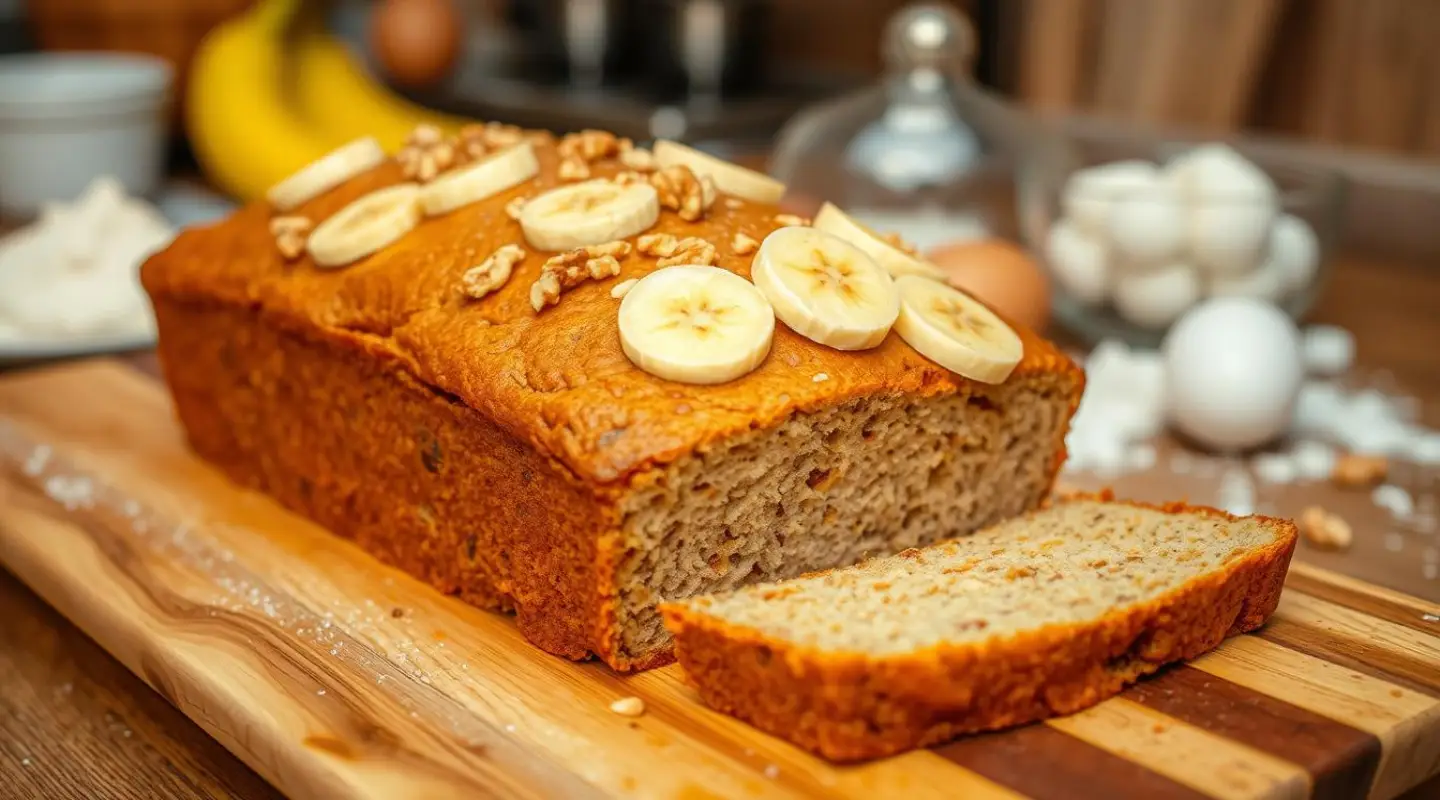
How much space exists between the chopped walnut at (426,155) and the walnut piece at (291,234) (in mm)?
227

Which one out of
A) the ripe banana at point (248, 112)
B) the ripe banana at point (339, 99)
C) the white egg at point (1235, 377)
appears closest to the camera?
the white egg at point (1235, 377)

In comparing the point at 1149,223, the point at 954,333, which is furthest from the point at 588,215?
the point at 1149,223

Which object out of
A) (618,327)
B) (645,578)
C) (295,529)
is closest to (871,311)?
(618,327)

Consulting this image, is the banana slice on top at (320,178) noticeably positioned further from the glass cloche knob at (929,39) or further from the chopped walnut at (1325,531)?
the chopped walnut at (1325,531)

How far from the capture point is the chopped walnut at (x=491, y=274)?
7.50 ft

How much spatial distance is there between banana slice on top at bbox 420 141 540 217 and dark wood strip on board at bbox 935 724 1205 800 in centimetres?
137

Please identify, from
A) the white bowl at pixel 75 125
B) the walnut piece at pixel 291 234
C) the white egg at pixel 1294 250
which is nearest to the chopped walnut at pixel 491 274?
the walnut piece at pixel 291 234

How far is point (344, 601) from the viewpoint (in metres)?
2.30

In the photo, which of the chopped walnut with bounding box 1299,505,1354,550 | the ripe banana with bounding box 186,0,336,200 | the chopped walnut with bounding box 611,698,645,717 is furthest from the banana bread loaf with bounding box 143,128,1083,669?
the ripe banana with bounding box 186,0,336,200

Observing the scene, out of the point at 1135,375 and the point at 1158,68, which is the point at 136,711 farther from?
the point at 1158,68

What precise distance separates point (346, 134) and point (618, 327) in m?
3.45

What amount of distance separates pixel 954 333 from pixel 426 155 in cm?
119

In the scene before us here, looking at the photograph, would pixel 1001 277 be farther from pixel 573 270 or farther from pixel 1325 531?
pixel 573 270

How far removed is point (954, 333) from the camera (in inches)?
87.5
